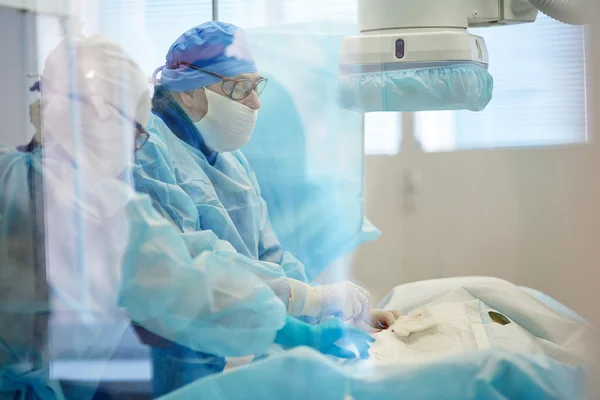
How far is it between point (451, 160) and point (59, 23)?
0.79 metres

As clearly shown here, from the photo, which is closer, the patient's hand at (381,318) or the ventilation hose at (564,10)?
the ventilation hose at (564,10)

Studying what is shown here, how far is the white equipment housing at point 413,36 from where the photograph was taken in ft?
4.74

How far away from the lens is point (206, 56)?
142 cm

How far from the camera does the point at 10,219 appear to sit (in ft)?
4.61

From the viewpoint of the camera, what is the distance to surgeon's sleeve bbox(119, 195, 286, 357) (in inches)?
51.0

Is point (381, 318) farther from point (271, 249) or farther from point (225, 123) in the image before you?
point (225, 123)

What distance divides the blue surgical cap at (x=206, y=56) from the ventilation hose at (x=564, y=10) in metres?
0.57

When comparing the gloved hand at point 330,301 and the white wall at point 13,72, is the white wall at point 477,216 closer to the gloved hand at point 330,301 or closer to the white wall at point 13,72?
the gloved hand at point 330,301

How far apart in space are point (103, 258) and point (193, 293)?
0.60 feet

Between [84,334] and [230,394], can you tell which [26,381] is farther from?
[230,394]

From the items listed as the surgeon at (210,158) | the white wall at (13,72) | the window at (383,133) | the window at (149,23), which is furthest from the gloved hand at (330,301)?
the white wall at (13,72)

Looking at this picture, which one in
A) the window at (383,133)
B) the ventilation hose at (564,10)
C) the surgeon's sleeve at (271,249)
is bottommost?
the surgeon's sleeve at (271,249)

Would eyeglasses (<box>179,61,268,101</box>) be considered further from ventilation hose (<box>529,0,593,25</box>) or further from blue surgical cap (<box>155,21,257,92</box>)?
ventilation hose (<box>529,0,593,25</box>)

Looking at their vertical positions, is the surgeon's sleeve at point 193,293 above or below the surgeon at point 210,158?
below
